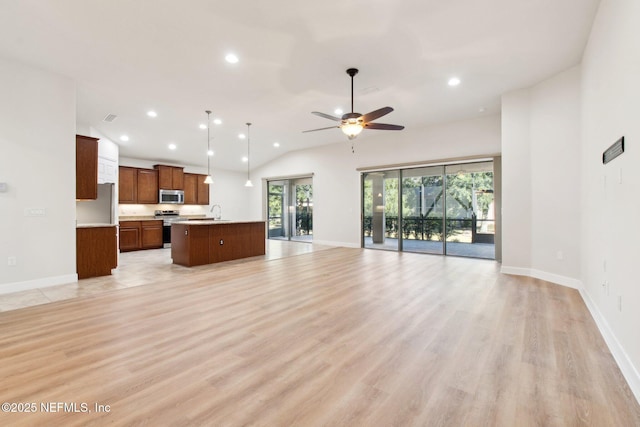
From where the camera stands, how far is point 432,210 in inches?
296

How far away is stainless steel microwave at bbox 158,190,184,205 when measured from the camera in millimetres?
9000

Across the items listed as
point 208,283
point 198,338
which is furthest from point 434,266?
point 198,338

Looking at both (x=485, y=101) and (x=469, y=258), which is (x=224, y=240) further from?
(x=485, y=101)

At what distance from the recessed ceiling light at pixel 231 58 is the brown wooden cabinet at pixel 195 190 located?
6.58 m

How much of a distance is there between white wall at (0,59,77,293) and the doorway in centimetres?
701

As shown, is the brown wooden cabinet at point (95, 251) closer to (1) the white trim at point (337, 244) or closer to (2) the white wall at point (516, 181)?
(1) the white trim at point (337, 244)

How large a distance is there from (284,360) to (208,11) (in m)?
3.50

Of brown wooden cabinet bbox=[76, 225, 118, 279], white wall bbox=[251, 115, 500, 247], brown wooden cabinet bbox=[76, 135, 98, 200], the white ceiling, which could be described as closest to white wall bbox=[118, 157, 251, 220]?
white wall bbox=[251, 115, 500, 247]

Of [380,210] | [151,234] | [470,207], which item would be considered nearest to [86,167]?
[151,234]

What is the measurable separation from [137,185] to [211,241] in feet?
13.2

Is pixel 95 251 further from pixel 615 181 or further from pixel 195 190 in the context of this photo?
pixel 615 181

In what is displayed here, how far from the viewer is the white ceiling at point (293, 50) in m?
3.07

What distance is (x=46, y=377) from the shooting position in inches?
79.5

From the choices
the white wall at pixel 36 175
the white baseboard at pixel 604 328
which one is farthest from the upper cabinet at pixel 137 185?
the white baseboard at pixel 604 328
